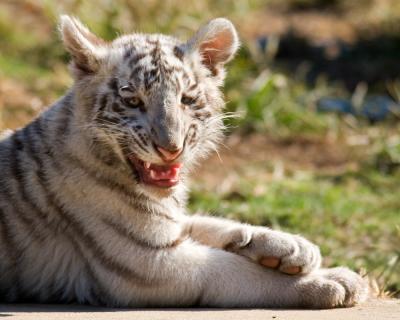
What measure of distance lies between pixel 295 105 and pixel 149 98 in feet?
17.4

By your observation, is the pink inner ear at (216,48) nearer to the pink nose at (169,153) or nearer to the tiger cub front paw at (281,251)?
the pink nose at (169,153)

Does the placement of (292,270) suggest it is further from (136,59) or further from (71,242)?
(136,59)

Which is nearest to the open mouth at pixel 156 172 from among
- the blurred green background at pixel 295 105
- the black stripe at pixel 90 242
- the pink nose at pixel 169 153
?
the pink nose at pixel 169 153

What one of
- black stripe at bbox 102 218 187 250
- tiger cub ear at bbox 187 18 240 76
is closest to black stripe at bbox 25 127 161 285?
black stripe at bbox 102 218 187 250

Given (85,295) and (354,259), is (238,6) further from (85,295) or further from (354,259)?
(85,295)

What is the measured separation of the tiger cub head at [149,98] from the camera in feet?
14.3

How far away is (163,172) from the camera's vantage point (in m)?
4.48

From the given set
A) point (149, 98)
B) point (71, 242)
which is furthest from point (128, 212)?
point (149, 98)

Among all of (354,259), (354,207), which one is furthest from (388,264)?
(354,207)

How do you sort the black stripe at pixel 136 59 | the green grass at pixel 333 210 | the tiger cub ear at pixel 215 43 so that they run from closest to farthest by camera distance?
the black stripe at pixel 136 59, the tiger cub ear at pixel 215 43, the green grass at pixel 333 210

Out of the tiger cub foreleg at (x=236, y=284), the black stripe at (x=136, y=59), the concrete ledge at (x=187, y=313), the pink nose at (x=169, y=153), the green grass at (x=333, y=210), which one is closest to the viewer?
the concrete ledge at (x=187, y=313)

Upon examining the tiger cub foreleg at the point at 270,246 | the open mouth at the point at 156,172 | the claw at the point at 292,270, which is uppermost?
the open mouth at the point at 156,172

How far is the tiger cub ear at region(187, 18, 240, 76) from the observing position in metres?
4.92

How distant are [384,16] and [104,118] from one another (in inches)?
358
